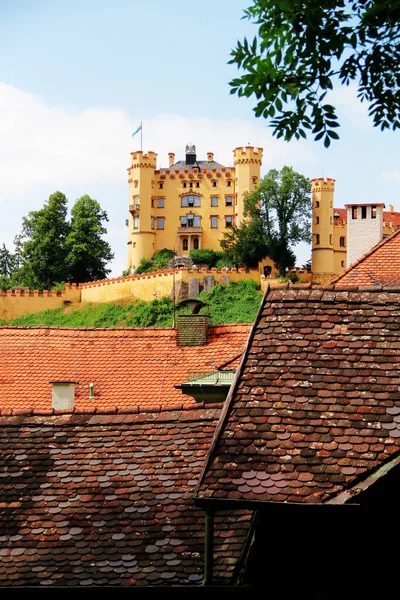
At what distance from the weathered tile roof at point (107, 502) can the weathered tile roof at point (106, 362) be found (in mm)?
14069

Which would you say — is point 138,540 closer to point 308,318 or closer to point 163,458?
point 163,458

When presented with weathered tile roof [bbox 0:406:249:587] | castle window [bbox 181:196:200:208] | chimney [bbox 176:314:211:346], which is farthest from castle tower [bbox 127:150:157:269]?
weathered tile roof [bbox 0:406:249:587]

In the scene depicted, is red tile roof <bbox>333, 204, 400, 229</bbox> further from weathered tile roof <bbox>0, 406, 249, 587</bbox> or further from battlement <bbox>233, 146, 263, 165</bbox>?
weathered tile roof <bbox>0, 406, 249, 587</bbox>

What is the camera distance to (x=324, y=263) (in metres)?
101

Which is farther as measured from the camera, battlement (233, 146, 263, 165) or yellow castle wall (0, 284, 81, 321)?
battlement (233, 146, 263, 165)

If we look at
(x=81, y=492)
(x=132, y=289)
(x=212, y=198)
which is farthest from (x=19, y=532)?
(x=212, y=198)

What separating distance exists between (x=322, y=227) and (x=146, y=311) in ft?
58.1

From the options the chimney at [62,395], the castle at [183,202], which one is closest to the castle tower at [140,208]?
the castle at [183,202]

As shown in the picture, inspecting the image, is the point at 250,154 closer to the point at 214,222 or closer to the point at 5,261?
the point at 214,222

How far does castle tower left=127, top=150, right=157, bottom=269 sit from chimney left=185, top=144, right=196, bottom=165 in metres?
5.68

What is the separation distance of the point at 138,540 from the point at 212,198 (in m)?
99.2

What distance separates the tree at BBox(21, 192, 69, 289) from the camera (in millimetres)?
104625

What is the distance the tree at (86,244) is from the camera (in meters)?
104

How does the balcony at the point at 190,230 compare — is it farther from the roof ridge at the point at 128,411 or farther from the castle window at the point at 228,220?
the roof ridge at the point at 128,411
